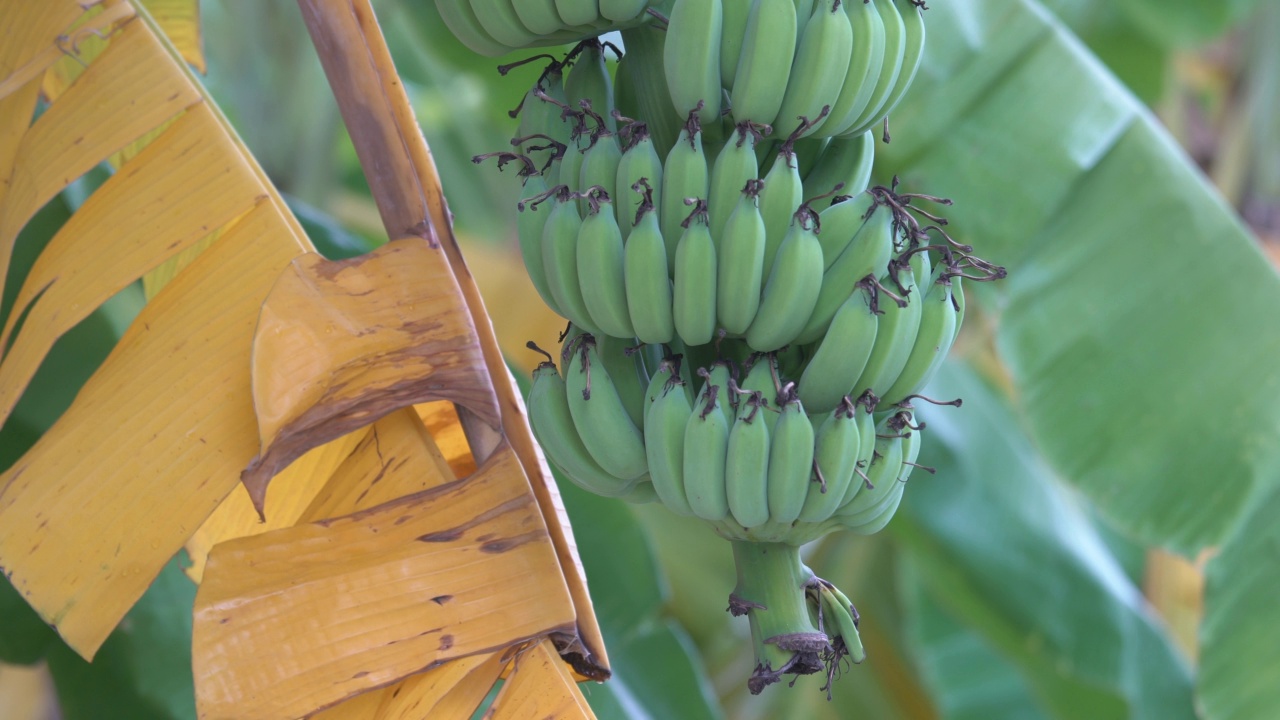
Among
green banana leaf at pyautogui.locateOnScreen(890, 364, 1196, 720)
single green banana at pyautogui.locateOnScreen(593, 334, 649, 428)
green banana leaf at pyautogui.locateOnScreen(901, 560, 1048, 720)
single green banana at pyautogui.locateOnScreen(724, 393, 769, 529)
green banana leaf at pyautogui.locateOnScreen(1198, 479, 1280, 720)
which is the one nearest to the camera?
single green banana at pyautogui.locateOnScreen(724, 393, 769, 529)

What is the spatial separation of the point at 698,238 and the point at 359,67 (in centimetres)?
35

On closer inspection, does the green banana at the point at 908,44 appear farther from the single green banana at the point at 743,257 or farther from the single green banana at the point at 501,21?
the single green banana at the point at 501,21

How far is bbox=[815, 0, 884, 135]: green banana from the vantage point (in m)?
0.70

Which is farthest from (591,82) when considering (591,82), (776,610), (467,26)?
(776,610)

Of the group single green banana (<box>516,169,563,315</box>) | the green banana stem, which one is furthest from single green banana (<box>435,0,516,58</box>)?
the green banana stem

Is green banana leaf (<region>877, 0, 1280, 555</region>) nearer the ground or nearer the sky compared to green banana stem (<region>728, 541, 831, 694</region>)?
nearer the ground

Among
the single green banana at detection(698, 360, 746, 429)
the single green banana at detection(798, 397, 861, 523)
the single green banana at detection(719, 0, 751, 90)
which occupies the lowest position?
the single green banana at detection(798, 397, 861, 523)

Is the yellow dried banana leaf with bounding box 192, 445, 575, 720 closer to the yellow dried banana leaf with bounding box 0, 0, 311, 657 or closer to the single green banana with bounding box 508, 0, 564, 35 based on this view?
the yellow dried banana leaf with bounding box 0, 0, 311, 657

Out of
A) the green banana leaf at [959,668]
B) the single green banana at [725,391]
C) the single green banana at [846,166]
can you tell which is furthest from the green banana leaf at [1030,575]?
the single green banana at [725,391]

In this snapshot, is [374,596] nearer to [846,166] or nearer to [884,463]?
[884,463]

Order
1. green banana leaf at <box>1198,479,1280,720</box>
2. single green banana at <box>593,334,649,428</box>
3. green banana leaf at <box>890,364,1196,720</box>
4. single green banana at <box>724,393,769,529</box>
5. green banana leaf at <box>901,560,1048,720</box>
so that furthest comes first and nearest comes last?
1. green banana leaf at <box>901,560,1048,720</box>
2. green banana leaf at <box>890,364,1196,720</box>
3. green banana leaf at <box>1198,479,1280,720</box>
4. single green banana at <box>593,334,649,428</box>
5. single green banana at <box>724,393,769,529</box>

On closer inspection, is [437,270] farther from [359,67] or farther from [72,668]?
[72,668]

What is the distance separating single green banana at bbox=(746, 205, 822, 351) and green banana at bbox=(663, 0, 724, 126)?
113mm

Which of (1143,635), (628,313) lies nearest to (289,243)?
(628,313)
